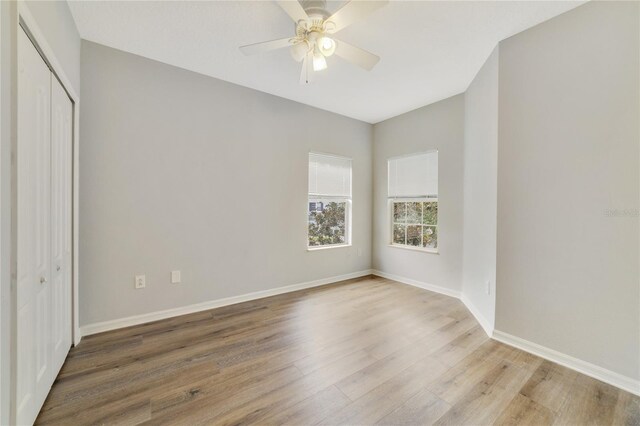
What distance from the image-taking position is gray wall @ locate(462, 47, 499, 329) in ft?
8.21

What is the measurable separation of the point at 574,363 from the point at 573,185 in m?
1.34

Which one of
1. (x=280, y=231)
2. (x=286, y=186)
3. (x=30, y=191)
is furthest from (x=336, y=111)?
(x=30, y=191)

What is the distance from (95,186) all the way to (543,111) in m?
3.96

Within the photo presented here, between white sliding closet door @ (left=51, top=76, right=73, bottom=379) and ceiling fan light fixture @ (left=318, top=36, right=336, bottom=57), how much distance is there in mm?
1801

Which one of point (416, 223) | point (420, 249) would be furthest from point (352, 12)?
point (420, 249)

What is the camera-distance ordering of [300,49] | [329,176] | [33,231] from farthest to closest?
[329,176] < [300,49] < [33,231]

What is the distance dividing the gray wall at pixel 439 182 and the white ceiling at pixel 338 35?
520 millimetres

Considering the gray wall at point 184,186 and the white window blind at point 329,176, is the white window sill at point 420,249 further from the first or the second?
the gray wall at point 184,186

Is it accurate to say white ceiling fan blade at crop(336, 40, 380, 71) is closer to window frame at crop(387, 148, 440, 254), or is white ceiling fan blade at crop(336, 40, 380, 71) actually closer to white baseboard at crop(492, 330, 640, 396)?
window frame at crop(387, 148, 440, 254)

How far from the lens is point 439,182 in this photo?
374 centimetres

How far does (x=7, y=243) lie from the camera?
3.70 feet

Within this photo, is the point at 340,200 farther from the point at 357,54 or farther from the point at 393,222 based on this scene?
the point at 357,54

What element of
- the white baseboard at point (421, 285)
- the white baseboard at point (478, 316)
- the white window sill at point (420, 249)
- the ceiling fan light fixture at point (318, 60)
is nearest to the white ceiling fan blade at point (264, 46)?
the ceiling fan light fixture at point (318, 60)

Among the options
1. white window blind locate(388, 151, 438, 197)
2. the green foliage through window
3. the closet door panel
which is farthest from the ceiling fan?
the green foliage through window
